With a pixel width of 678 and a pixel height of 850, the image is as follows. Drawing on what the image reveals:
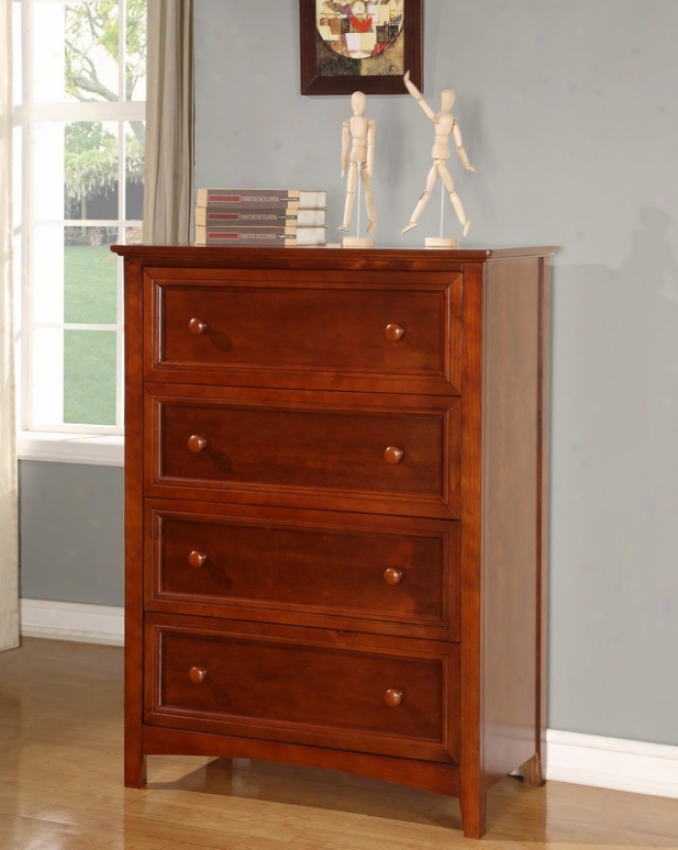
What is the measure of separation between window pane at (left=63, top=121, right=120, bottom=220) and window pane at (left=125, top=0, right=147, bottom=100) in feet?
0.53

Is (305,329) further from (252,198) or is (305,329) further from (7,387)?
(7,387)

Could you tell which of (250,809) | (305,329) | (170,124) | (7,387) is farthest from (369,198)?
(7,387)

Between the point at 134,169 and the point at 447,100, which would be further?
the point at 134,169

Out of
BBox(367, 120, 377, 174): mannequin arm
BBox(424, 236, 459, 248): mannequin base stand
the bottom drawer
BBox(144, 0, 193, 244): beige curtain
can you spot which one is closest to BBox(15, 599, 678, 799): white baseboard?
the bottom drawer

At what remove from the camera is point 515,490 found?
3029mm

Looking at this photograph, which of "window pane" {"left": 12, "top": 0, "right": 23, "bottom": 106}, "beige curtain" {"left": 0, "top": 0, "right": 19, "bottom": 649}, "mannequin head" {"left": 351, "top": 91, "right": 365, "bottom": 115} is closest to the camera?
"mannequin head" {"left": 351, "top": 91, "right": 365, "bottom": 115}

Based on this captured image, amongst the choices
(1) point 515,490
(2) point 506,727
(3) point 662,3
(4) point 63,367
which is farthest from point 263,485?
(4) point 63,367

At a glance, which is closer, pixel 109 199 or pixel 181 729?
pixel 181 729

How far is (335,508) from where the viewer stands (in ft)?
9.48

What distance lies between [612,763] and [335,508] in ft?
3.45

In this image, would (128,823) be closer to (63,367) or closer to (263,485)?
(263,485)

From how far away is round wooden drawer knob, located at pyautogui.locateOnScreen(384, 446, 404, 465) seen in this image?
282 cm

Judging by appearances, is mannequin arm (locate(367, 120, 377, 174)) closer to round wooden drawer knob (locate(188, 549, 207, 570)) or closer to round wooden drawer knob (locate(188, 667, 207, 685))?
round wooden drawer knob (locate(188, 549, 207, 570))

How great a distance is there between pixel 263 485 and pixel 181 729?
66 cm
